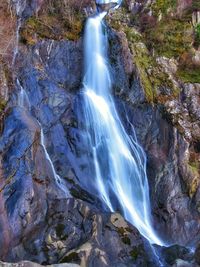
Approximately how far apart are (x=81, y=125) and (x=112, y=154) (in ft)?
6.21

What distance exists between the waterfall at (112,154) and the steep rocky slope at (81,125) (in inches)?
16.0

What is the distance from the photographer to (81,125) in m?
19.3

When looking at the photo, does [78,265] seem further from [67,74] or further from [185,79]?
[185,79]

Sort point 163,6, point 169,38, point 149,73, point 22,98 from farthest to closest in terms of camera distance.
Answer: point 163,6, point 169,38, point 149,73, point 22,98

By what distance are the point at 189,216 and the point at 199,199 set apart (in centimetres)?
87

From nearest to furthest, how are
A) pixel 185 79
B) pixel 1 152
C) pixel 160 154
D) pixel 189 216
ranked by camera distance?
pixel 1 152 → pixel 189 216 → pixel 160 154 → pixel 185 79

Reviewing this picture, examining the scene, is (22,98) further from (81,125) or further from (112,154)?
(112,154)

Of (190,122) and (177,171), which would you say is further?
(190,122)

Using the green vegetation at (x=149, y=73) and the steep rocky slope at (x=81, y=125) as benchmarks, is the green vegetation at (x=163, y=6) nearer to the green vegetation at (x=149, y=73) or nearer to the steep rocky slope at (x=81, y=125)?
the steep rocky slope at (x=81, y=125)

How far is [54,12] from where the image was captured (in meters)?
23.7

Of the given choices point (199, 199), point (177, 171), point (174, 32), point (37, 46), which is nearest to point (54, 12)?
point (37, 46)

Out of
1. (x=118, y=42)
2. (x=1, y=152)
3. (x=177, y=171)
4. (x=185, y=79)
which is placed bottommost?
(x=177, y=171)

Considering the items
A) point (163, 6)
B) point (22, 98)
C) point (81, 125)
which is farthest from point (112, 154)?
point (163, 6)

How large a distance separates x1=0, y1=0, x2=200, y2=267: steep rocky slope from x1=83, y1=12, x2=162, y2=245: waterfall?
41 centimetres
